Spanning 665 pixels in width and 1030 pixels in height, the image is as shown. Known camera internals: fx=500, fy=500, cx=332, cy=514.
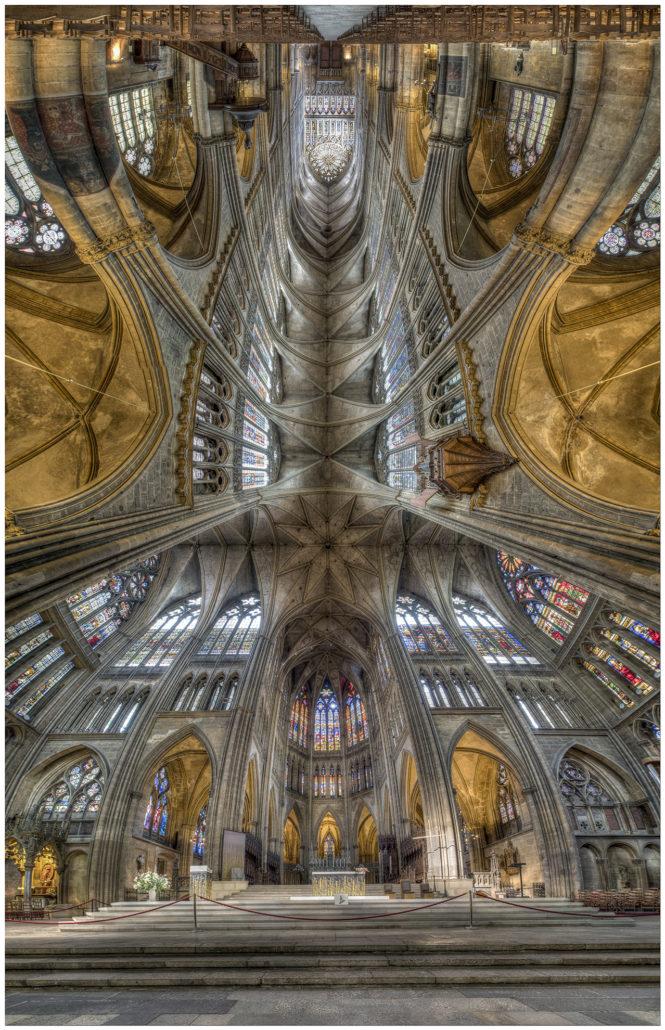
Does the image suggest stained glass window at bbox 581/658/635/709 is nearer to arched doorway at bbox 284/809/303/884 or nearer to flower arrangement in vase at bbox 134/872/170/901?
flower arrangement in vase at bbox 134/872/170/901

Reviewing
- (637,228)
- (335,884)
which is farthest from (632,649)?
(637,228)

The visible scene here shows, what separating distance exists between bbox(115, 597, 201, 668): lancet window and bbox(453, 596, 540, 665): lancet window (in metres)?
14.4

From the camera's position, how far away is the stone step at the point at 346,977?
5168 millimetres

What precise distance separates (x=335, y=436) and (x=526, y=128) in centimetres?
1799

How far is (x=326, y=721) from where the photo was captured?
3806 centimetres

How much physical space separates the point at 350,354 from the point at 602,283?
52.5 ft

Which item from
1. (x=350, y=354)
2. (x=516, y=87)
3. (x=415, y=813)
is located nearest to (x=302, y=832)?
(x=415, y=813)

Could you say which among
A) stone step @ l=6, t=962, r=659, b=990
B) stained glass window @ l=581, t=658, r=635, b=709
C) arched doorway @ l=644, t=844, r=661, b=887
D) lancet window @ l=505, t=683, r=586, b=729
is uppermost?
stone step @ l=6, t=962, r=659, b=990

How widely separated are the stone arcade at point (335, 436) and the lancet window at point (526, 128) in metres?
0.11

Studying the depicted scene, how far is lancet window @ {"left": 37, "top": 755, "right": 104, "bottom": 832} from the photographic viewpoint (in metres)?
19.6

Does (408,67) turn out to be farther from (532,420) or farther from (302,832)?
(302,832)

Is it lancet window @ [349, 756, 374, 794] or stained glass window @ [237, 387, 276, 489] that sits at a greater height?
stained glass window @ [237, 387, 276, 489]

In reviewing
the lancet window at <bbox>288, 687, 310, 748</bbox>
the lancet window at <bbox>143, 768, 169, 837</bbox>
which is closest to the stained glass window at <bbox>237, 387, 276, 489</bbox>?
the lancet window at <bbox>143, 768, 169, 837</bbox>

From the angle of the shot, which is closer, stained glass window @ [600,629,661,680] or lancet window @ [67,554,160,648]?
stained glass window @ [600,629,661,680]
